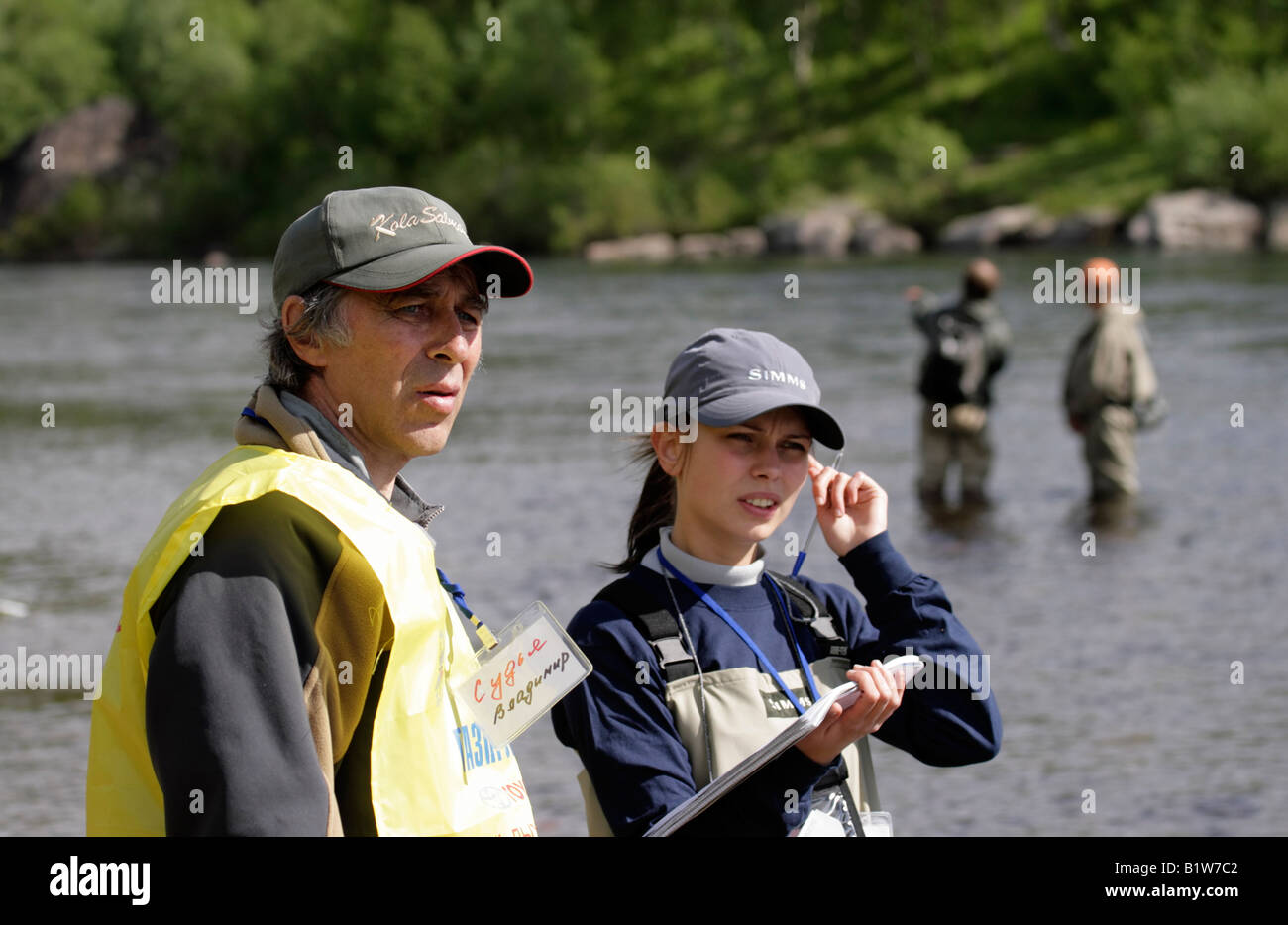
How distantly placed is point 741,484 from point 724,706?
1.65 feet

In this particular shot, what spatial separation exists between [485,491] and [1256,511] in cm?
732

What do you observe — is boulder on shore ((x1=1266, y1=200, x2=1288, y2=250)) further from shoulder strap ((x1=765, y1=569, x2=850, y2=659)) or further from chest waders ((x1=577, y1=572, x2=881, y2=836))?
chest waders ((x1=577, y1=572, x2=881, y2=836))

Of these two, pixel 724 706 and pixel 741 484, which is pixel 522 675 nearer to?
pixel 724 706

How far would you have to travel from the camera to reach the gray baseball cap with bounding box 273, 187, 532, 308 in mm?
2844

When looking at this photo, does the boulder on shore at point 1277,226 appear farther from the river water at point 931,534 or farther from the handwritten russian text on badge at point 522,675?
the handwritten russian text on badge at point 522,675

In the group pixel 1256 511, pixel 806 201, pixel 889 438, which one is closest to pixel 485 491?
pixel 889 438

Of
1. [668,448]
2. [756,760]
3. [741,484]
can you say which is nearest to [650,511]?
[668,448]

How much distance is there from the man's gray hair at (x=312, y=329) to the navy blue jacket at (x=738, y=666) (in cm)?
92

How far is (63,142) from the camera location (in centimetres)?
10706

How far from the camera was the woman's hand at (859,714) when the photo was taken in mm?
3248

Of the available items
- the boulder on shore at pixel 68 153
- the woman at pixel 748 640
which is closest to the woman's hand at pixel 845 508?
the woman at pixel 748 640

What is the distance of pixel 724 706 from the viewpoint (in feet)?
11.5

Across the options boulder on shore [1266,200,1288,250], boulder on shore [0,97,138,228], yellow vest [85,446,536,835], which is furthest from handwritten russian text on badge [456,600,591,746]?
boulder on shore [0,97,138,228]

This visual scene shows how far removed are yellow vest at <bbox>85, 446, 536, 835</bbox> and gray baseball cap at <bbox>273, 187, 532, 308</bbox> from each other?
1.08 feet
